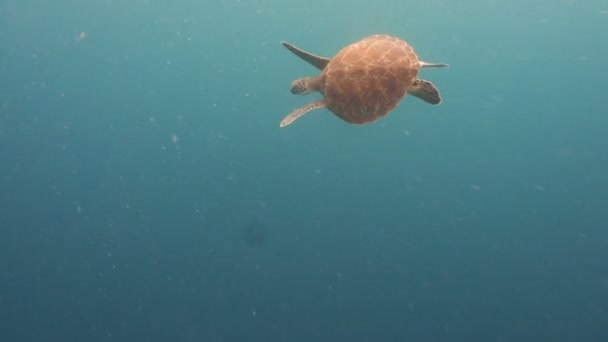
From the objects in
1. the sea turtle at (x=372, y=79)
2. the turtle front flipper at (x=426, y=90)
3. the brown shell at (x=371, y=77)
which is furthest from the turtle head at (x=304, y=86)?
the turtle front flipper at (x=426, y=90)

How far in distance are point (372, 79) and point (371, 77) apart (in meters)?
0.03

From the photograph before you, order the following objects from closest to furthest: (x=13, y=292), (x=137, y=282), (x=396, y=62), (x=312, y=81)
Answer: (x=396, y=62), (x=312, y=81), (x=137, y=282), (x=13, y=292)

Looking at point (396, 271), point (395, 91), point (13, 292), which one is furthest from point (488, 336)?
point (13, 292)

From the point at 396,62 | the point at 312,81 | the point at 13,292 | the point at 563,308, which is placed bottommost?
the point at 13,292

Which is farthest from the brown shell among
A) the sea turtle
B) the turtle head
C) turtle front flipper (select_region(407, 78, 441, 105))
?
the turtle head

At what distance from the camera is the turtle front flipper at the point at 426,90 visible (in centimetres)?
574

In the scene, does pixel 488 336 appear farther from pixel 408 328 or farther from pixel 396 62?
pixel 396 62

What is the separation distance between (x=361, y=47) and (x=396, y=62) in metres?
0.53

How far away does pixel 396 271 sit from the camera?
10.3 m

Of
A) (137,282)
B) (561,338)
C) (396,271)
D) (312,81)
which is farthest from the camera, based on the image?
(137,282)

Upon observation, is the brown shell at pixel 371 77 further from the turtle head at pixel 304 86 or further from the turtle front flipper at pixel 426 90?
the turtle head at pixel 304 86

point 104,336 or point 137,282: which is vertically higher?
point 137,282

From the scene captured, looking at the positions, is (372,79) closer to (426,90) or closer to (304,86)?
(426,90)

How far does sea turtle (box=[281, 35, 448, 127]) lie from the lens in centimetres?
539
